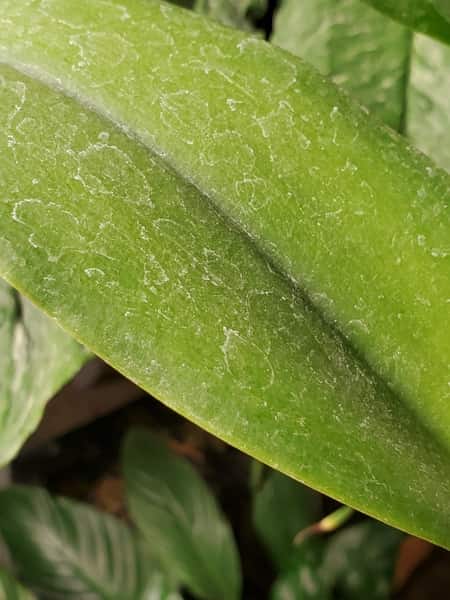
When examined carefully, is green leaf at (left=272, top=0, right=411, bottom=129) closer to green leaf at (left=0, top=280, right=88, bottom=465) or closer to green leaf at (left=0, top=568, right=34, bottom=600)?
green leaf at (left=0, top=280, right=88, bottom=465)

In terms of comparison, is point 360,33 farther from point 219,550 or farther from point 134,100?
point 219,550

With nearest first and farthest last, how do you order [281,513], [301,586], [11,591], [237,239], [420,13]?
[237,239] → [420,13] → [11,591] → [301,586] → [281,513]

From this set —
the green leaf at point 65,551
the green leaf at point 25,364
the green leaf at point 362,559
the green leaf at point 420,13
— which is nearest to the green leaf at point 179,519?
the green leaf at point 65,551

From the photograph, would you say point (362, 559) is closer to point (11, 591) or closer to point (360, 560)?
point (360, 560)

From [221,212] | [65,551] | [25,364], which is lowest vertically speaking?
[65,551]

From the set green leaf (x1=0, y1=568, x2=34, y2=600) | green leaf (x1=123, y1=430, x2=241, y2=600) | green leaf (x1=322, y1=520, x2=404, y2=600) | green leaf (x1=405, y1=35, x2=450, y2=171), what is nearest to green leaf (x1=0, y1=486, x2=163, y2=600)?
green leaf (x1=123, y1=430, x2=241, y2=600)

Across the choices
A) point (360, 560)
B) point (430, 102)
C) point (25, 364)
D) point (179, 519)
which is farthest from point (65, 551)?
point (430, 102)

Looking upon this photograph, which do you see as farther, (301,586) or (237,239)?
(301,586)
